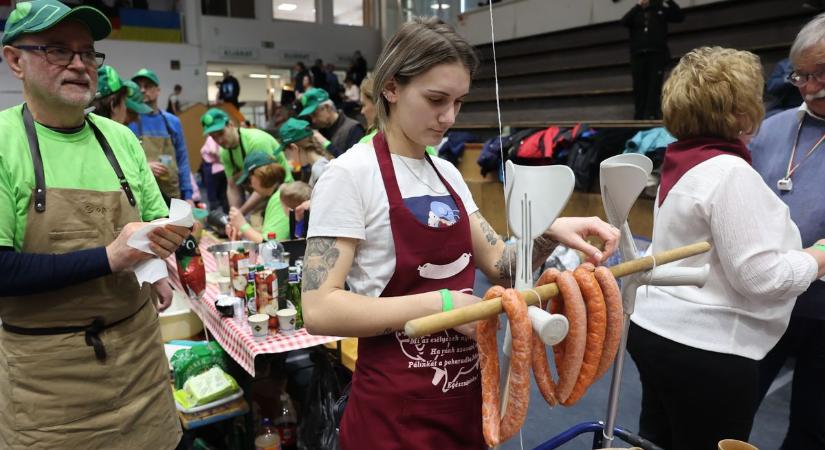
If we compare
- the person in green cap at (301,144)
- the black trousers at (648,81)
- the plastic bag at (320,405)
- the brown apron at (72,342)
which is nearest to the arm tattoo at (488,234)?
the brown apron at (72,342)

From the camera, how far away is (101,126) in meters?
1.43

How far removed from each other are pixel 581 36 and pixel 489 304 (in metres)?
8.90

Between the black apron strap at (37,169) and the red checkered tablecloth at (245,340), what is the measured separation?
0.85m

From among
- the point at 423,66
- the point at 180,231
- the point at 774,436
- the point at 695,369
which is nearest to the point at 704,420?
the point at 695,369

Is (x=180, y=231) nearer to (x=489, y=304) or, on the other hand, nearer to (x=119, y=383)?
(x=119, y=383)

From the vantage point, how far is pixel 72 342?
129 cm

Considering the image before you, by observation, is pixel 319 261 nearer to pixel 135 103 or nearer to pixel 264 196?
pixel 264 196

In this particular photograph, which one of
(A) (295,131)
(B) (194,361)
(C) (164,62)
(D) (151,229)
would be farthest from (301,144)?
(C) (164,62)

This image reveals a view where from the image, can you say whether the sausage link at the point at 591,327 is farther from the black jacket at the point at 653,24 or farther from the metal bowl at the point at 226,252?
the black jacket at the point at 653,24

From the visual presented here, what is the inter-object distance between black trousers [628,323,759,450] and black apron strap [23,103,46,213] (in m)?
1.49

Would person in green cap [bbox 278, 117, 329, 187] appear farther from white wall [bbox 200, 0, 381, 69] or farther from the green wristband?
white wall [bbox 200, 0, 381, 69]

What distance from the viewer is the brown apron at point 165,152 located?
318cm

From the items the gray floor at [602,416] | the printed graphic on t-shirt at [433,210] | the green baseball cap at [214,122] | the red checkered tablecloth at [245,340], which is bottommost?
the gray floor at [602,416]

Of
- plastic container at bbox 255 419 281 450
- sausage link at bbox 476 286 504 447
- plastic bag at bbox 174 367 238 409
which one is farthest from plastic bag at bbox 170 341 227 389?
sausage link at bbox 476 286 504 447
